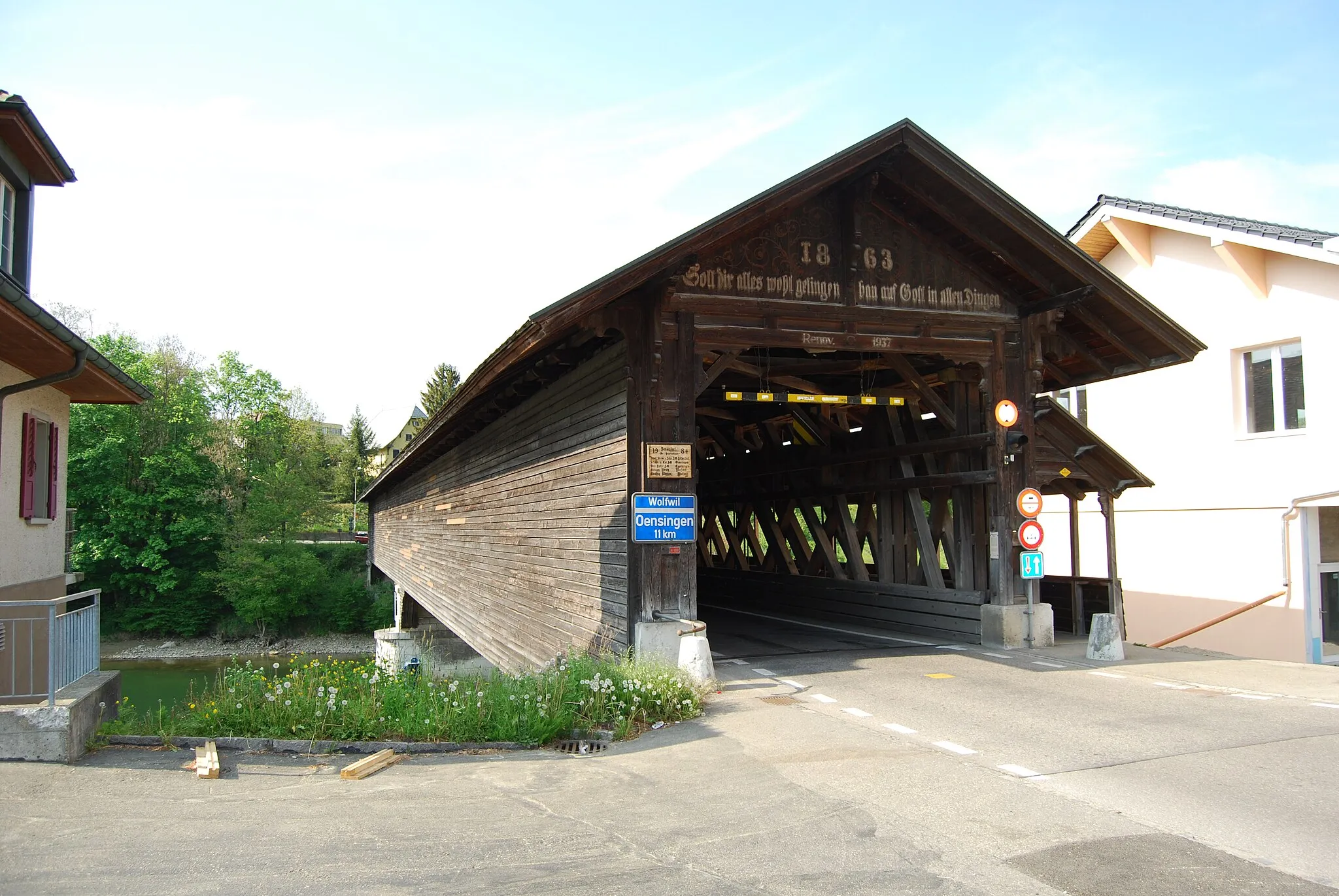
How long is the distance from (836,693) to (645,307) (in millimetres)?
4417

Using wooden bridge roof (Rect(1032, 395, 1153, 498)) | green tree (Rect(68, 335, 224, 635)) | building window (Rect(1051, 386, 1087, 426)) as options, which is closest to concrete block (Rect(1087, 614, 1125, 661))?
wooden bridge roof (Rect(1032, 395, 1153, 498))

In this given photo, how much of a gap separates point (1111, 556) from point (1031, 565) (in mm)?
2123

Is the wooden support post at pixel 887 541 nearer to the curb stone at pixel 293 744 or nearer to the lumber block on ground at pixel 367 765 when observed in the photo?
the curb stone at pixel 293 744

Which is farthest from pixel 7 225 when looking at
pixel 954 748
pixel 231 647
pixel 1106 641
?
pixel 231 647

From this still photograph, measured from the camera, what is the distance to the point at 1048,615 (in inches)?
480

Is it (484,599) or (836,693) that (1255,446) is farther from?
(484,599)

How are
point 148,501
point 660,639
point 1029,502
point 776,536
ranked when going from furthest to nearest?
1. point 148,501
2. point 776,536
3. point 1029,502
4. point 660,639

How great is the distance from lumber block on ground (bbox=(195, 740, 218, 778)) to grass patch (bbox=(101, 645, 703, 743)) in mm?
385

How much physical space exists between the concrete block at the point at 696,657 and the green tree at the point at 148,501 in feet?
139

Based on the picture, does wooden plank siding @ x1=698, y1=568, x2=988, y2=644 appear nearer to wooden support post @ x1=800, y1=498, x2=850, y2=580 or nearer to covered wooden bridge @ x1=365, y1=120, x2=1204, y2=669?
covered wooden bridge @ x1=365, y1=120, x2=1204, y2=669

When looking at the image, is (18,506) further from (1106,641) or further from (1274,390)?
(1274,390)

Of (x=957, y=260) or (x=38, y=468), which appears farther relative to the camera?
(x=957, y=260)

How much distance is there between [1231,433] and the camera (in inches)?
650

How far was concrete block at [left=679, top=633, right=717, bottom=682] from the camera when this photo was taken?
9.38 meters
